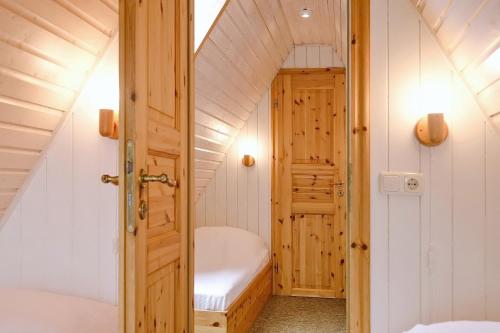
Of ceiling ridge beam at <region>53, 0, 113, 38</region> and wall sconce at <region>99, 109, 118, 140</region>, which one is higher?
ceiling ridge beam at <region>53, 0, 113, 38</region>

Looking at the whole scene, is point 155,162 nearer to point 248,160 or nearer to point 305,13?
point 305,13

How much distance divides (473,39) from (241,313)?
210 centimetres

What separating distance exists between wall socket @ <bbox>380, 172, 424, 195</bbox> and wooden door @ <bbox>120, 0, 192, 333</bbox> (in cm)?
81

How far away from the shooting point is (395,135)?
180 centimetres

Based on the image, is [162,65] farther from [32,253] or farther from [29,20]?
[32,253]

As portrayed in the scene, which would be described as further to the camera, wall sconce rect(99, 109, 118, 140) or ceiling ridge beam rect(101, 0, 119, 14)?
wall sconce rect(99, 109, 118, 140)

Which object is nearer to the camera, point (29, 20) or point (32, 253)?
point (29, 20)

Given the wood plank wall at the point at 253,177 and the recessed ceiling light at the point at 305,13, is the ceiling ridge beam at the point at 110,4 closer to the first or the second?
the recessed ceiling light at the point at 305,13

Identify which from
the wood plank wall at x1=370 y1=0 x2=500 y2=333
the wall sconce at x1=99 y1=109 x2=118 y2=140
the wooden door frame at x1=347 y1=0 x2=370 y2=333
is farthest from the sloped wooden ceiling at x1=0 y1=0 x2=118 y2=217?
the wood plank wall at x1=370 y1=0 x2=500 y2=333

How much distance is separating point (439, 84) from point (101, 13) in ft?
4.64

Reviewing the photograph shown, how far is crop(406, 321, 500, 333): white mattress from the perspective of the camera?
1533mm

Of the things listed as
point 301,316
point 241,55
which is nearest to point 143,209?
point 241,55

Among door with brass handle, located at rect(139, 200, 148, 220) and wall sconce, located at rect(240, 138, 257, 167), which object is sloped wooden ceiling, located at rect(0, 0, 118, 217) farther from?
wall sconce, located at rect(240, 138, 257, 167)

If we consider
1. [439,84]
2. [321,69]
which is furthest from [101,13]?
[321,69]
